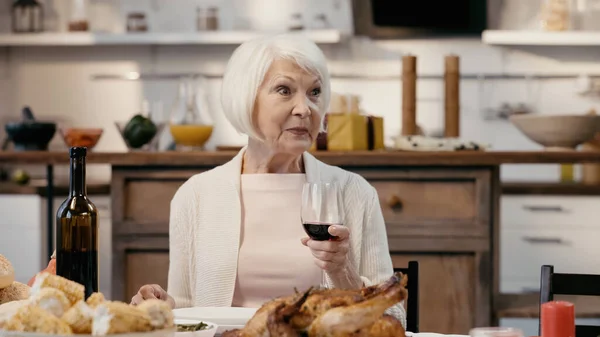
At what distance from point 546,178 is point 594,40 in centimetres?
80

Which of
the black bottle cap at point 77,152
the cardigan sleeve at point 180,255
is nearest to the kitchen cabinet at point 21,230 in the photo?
the cardigan sleeve at point 180,255

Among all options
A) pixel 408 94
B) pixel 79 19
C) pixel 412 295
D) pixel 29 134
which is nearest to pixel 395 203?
pixel 408 94

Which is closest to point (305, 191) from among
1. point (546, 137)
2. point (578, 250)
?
point (546, 137)

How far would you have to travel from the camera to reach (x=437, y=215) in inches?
119

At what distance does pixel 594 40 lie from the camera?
16.2 ft

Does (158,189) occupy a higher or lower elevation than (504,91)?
lower

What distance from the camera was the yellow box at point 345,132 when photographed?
3.04 metres

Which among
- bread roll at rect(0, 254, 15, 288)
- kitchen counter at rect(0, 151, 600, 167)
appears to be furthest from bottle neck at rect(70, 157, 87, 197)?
kitchen counter at rect(0, 151, 600, 167)

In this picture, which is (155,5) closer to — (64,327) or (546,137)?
(546,137)

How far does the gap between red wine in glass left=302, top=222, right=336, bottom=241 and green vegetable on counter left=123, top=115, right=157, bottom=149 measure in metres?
1.81

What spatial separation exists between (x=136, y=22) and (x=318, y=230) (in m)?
4.01

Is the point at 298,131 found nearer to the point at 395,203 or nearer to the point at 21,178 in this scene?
the point at 395,203

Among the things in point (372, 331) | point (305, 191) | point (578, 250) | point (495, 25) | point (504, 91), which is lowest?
point (578, 250)

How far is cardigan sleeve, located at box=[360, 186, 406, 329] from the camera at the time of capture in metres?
1.98
